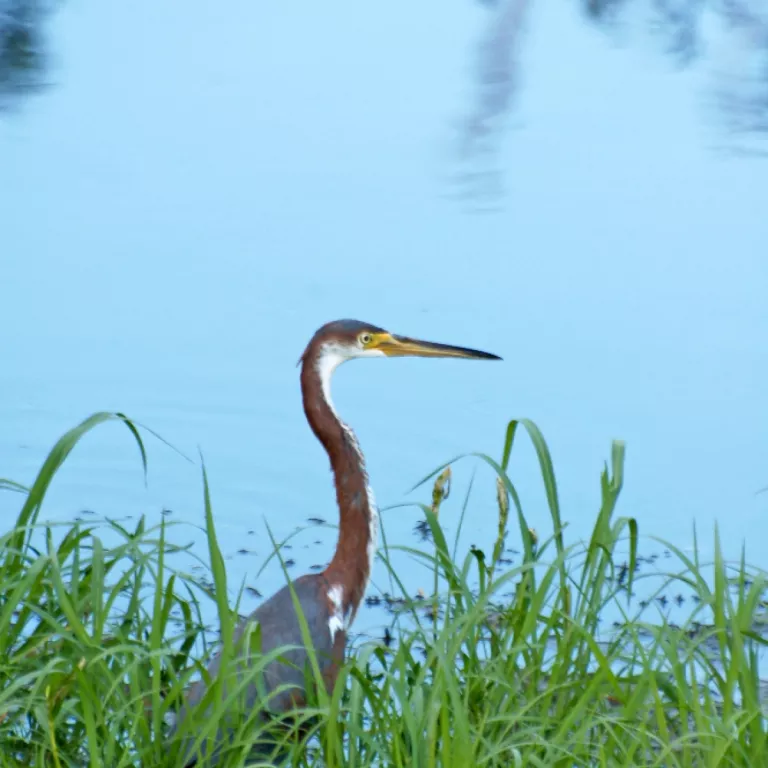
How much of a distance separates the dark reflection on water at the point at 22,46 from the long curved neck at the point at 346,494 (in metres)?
4.66

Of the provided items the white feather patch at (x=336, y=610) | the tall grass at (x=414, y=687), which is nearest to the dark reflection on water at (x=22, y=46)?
the white feather patch at (x=336, y=610)

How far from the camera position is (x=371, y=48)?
751 centimetres

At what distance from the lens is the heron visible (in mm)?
2955

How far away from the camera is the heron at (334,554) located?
296cm

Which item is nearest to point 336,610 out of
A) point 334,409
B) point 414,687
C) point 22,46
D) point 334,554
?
point 334,554

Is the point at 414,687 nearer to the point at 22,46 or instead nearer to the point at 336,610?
the point at 336,610

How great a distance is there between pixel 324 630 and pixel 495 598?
40.5 inches

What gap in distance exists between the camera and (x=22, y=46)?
7676mm

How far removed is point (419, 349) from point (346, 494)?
55cm

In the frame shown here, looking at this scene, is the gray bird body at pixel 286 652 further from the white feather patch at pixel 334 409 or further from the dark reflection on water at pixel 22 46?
the dark reflection on water at pixel 22 46

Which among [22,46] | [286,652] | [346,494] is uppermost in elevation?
[22,46]

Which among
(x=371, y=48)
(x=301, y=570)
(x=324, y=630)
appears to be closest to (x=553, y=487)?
(x=324, y=630)

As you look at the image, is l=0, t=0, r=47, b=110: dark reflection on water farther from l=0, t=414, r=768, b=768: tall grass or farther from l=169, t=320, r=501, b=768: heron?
l=0, t=414, r=768, b=768: tall grass

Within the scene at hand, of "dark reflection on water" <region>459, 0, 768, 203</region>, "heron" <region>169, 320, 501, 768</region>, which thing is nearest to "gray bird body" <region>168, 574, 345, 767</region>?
"heron" <region>169, 320, 501, 768</region>
